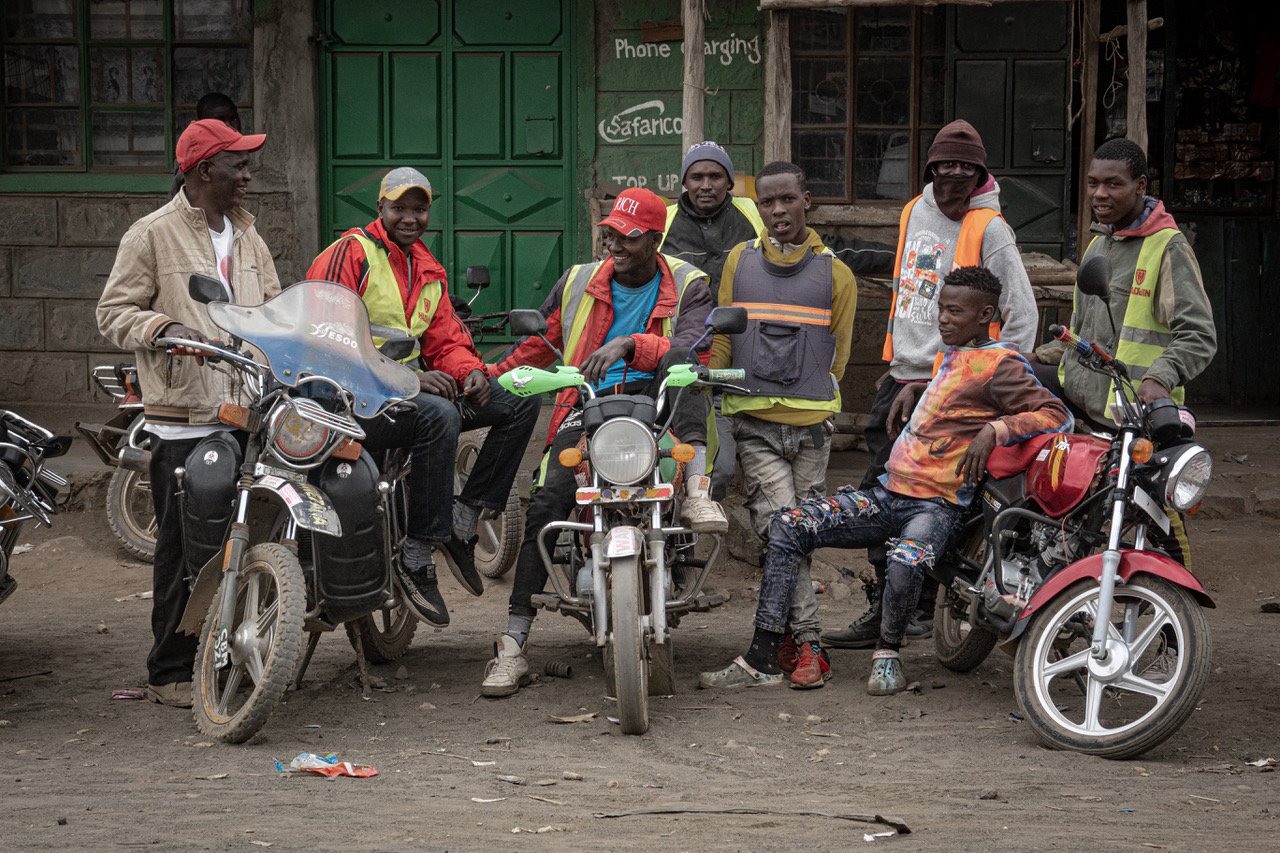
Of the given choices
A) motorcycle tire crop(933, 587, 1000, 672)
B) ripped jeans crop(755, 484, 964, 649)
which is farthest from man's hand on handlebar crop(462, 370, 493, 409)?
motorcycle tire crop(933, 587, 1000, 672)

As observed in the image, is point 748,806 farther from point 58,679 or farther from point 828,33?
point 828,33

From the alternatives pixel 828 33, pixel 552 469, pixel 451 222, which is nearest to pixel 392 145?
pixel 451 222

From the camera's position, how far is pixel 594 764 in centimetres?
444

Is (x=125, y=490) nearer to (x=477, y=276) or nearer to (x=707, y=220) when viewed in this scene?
(x=477, y=276)

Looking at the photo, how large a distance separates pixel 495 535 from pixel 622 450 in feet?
9.03

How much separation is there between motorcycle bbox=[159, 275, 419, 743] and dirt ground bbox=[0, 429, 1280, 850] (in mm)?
321

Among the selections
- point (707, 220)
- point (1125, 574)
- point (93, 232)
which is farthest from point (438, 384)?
point (93, 232)

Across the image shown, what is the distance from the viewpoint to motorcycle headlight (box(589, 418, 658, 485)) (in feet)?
Result: 15.9

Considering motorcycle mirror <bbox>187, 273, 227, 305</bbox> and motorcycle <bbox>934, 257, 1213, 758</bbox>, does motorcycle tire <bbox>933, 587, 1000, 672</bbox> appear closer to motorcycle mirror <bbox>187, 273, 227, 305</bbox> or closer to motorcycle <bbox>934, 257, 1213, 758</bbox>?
motorcycle <bbox>934, 257, 1213, 758</bbox>

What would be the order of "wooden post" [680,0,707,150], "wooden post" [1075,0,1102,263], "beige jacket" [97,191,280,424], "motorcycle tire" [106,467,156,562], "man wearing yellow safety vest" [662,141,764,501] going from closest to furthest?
"beige jacket" [97,191,280,424], "man wearing yellow safety vest" [662,141,764,501], "motorcycle tire" [106,467,156,562], "wooden post" [680,0,707,150], "wooden post" [1075,0,1102,263]

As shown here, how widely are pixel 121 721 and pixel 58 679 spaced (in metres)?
0.80

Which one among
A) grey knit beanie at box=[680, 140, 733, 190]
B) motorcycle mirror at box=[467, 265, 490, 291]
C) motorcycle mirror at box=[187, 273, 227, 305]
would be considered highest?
grey knit beanie at box=[680, 140, 733, 190]

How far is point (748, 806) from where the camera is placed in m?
3.99

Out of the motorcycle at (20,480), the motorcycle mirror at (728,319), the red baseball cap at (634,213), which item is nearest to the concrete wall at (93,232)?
the motorcycle at (20,480)
